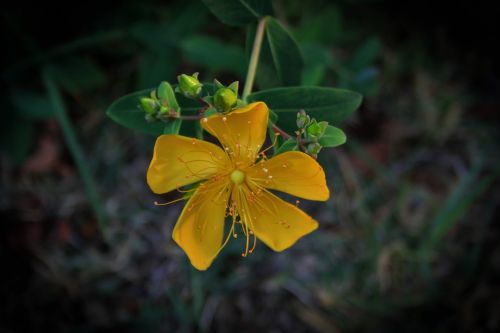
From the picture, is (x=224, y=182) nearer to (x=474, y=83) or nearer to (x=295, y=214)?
(x=295, y=214)

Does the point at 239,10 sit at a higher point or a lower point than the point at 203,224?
higher

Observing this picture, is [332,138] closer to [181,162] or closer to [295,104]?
[295,104]

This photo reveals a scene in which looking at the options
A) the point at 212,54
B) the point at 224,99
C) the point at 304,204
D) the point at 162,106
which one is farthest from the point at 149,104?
the point at 304,204

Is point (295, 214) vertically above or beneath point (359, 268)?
above

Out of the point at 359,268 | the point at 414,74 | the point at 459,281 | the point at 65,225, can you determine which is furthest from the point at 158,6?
the point at 459,281

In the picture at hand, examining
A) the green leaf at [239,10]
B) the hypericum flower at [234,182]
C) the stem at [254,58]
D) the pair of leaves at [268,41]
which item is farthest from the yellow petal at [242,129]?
the green leaf at [239,10]

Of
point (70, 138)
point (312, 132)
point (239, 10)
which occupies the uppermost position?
point (239, 10)

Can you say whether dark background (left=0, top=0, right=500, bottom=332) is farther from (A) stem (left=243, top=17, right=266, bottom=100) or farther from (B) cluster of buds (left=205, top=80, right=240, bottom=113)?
(B) cluster of buds (left=205, top=80, right=240, bottom=113)

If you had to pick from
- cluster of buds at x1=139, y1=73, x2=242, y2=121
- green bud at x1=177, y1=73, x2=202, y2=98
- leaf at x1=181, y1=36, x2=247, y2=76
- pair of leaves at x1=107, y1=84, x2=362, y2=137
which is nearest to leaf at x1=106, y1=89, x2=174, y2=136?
pair of leaves at x1=107, y1=84, x2=362, y2=137
